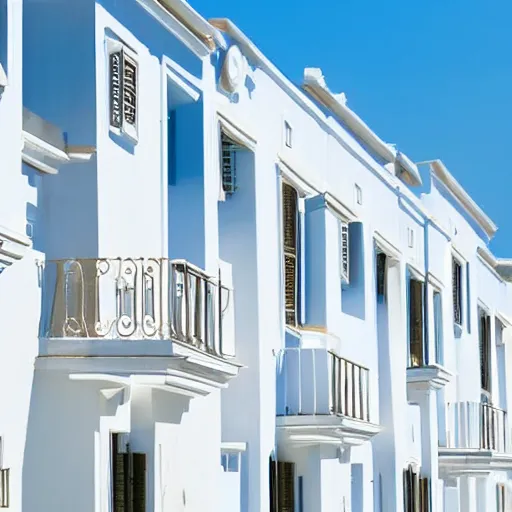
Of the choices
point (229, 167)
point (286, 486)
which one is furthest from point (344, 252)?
point (229, 167)

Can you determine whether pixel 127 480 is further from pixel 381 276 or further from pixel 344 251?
pixel 381 276

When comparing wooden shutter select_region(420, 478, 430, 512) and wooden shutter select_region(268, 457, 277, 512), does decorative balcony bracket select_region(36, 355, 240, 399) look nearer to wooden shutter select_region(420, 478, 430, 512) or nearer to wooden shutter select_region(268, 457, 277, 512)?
wooden shutter select_region(268, 457, 277, 512)

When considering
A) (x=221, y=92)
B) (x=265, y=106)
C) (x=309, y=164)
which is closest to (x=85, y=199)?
(x=221, y=92)

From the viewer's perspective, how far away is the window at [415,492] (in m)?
25.7

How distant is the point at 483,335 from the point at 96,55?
20982 mm

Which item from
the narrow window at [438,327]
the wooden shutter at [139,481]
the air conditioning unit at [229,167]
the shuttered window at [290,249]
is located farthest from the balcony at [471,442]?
the wooden shutter at [139,481]

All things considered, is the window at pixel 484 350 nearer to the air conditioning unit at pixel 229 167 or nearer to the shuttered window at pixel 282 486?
the shuttered window at pixel 282 486

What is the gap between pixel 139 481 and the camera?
14.6 meters

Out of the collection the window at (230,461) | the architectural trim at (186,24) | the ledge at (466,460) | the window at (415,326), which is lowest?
the window at (230,461)

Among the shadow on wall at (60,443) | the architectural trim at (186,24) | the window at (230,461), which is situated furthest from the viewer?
the window at (230,461)

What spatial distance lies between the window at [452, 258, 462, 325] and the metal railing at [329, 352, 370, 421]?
31.6 ft

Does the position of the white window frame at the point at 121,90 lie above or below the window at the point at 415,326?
above

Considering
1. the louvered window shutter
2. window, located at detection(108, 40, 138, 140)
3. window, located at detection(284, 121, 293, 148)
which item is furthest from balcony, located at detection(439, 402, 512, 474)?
window, located at detection(108, 40, 138, 140)

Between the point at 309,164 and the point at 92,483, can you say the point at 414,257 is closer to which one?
the point at 309,164
